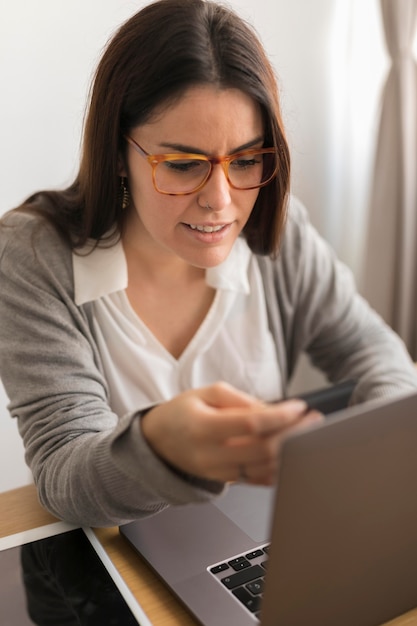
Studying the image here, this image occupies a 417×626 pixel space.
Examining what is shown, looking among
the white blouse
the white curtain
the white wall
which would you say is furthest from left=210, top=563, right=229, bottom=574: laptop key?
the white curtain

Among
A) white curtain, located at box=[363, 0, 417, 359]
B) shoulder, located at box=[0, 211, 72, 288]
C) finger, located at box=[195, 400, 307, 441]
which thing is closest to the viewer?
finger, located at box=[195, 400, 307, 441]

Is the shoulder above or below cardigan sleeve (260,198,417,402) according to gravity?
above

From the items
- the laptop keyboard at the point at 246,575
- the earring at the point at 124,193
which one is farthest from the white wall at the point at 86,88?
the laptop keyboard at the point at 246,575

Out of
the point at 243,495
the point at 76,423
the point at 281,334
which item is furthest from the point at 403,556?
the point at 281,334

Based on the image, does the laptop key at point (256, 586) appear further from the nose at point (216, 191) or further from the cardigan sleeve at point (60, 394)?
the nose at point (216, 191)

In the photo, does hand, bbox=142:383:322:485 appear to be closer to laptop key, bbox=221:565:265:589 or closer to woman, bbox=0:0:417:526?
woman, bbox=0:0:417:526

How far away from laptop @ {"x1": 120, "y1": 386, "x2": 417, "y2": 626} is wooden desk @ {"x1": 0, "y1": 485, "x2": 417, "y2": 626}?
15 mm

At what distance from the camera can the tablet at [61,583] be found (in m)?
0.78

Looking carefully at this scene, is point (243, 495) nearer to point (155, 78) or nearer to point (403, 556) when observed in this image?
point (403, 556)

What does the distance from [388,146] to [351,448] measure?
64.9 inches

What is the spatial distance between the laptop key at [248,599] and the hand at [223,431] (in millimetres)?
239

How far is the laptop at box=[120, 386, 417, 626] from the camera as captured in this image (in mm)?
536

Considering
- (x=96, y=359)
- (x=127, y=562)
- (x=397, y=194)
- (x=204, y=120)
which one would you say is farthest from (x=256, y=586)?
(x=397, y=194)

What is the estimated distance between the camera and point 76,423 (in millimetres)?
947
